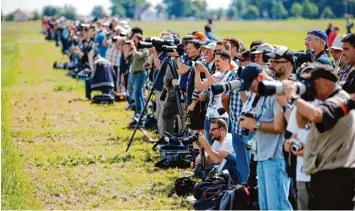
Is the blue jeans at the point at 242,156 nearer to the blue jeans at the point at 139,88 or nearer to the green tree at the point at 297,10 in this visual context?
the blue jeans at the point at 139,88

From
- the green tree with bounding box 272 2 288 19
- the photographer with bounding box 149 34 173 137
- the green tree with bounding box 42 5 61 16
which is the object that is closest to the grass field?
the photographer with bounding box 149 34 173 137

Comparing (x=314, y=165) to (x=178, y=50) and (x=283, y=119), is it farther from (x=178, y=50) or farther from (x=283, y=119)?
(x=178, y=50)

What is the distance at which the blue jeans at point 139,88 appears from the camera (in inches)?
734

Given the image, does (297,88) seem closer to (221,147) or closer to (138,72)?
(221,147)

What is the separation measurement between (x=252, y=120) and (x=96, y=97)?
14840mm

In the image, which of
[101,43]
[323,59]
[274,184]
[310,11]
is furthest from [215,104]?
[310,11]

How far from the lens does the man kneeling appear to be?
1074 centimetres

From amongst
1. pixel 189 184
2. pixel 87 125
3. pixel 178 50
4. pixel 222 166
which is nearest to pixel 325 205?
pixel 222 166

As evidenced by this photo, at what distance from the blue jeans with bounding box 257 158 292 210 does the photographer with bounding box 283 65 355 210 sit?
2.98ft

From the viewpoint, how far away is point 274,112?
859cm

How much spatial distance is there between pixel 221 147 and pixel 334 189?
3.62 metres

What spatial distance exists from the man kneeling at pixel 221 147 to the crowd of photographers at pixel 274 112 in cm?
1

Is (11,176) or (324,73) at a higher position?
(324,73)

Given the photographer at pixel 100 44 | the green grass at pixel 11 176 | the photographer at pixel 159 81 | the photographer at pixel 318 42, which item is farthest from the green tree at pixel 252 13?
the photographer at pixel 318 42
